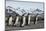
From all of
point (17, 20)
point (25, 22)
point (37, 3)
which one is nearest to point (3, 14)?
point (17, 20)

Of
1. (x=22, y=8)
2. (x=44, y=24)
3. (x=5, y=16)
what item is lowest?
(x=44, y=24)

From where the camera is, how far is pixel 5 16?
1.13 metres

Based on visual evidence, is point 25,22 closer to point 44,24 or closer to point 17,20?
point 17,20

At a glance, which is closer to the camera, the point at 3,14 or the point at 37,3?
the point at 3,14

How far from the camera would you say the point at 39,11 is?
123 centimetres

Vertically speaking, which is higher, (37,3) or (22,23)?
(37,3)

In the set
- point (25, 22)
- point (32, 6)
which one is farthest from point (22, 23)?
point (32, 6)

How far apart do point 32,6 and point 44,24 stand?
0.37 m

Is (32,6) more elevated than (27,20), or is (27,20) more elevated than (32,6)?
(32,6)

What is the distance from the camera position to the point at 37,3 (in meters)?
1.23

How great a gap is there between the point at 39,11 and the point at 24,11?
0.84ft

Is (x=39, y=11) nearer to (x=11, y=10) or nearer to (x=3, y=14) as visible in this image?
(x=11, y=10)

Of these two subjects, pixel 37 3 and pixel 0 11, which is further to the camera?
pixel 37 3

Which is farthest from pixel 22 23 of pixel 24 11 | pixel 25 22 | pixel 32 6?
pixel 32 6
